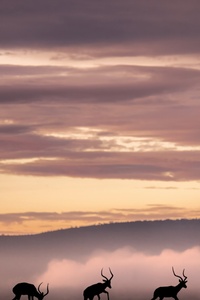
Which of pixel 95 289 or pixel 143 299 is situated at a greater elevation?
pixel 143 299

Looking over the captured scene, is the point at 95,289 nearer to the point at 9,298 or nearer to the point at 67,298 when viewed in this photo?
the point at 67,298

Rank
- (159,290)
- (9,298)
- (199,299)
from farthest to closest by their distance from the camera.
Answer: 1. (9,298)
2. (199,299)
3. (159,290)

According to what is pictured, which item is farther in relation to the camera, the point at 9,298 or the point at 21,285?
the point at 9,298

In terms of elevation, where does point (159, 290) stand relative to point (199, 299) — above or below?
below

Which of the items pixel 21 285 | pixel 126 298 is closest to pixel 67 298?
pixel 126 298

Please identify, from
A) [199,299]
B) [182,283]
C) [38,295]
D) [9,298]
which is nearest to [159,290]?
[182,283]

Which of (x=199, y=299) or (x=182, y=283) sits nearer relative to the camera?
(x=182, y=283)

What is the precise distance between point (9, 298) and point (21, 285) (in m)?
83.5

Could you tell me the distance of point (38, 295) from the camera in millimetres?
115375

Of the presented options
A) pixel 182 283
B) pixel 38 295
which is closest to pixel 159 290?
pixel 182 283

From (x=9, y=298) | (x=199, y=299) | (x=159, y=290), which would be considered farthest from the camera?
(x=9, y=298)

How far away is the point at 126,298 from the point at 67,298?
7.71 m

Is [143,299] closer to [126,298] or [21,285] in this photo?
[126,298]

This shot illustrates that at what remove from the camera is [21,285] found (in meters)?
116
